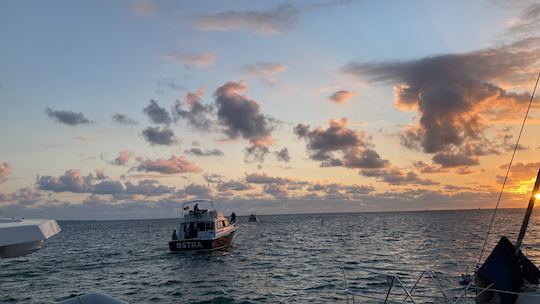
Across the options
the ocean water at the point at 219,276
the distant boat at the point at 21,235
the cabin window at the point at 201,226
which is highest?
the distant boat at the point at 21,235

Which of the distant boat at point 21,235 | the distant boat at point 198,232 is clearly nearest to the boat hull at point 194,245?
the distant boat at point 198,232

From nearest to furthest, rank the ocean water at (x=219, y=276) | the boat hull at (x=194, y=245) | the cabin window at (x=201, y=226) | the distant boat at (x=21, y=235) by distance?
the distant boat at (x=21, y=235) < the ocean water at (x=219, y=276) < the boat hull at (x=194, y=245) < the cabin window at (x=201, y=226)

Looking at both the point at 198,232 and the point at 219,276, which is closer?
the point at 219,276

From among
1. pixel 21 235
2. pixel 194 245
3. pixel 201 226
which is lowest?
pixel 194 245

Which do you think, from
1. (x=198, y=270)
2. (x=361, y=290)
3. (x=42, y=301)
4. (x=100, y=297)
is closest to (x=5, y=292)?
(x=42, y=301)

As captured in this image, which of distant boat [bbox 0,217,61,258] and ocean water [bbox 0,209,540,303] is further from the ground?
distant boat [bbox 0,217,61,258]

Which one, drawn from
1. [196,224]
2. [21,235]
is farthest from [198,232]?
[21,235]

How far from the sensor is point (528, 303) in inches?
448

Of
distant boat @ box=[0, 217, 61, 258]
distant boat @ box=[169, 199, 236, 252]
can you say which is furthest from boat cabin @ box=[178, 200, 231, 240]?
distant boat @ box=[0, 217, 61, 258]

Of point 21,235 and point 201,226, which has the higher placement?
point 21,235

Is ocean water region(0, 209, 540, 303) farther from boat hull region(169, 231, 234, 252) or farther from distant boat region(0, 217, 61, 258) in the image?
distant boat region(0, 217, 61, 258)

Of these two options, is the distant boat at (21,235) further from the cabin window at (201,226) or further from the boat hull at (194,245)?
the cabin window at (201,226)

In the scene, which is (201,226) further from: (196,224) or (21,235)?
(21,235)

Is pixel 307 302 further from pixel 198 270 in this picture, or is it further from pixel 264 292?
pixel 198 270
